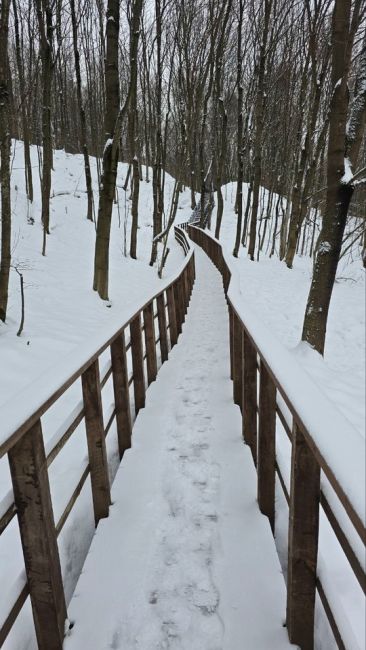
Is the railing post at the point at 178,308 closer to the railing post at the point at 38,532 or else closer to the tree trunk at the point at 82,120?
the railing post at the point at 38,532

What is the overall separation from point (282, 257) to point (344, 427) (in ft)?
76.4

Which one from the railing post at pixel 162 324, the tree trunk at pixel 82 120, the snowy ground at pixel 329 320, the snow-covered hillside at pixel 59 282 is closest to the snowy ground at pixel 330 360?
the snowy ground at pixel 329 320

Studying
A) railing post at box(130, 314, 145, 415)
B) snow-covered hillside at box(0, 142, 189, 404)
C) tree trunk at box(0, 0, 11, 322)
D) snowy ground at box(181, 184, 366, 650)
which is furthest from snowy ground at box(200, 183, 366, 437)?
tree trunk at box(0, 0, 11, 322)

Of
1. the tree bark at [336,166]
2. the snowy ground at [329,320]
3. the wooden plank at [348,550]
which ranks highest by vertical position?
the tree bark at [336,166]

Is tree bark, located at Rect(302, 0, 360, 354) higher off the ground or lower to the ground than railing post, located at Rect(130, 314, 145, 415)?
higher

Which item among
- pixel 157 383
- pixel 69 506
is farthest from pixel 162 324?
pixel 69 506

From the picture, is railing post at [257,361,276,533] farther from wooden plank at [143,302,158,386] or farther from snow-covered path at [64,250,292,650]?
wooden plank at [143,302,158,386]

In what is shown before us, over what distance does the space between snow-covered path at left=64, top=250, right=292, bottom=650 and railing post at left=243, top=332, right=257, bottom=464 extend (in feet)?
0.35

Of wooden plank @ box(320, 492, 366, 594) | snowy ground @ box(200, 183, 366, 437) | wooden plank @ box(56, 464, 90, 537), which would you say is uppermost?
wooden plank @ box(320, 492, 366, 594)

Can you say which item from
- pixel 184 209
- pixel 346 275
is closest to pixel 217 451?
pixel 346 275

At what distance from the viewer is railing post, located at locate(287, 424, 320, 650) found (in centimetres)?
167

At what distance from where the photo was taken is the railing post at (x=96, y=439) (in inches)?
103

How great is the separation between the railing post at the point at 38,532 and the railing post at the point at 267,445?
4.38 feet

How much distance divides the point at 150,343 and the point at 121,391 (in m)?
1.77
